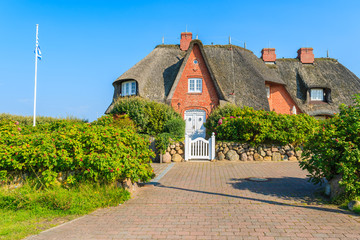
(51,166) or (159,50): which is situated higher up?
(159,50)

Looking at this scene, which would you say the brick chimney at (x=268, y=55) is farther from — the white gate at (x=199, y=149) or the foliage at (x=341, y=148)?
the foliage at (x=341, y=148)

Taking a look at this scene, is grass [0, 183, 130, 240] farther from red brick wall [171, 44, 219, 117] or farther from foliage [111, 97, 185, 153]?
red brick wall [171, 44, 219, 117]

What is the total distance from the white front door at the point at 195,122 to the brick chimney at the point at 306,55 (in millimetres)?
15593

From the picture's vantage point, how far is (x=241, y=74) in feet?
80.7

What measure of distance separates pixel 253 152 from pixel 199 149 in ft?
9.98

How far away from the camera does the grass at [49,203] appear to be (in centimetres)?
540

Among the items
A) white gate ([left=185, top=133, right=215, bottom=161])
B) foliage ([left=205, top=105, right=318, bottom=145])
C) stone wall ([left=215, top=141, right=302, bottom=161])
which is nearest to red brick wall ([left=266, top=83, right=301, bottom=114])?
foliage ([left=205, top=105, right=318, bottom=145])

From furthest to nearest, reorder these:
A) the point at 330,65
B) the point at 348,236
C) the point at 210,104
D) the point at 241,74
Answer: the point at 330,65, the point at 241,74, the point at 210,104, the point at 348,236

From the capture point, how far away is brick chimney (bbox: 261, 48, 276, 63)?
30812 mm

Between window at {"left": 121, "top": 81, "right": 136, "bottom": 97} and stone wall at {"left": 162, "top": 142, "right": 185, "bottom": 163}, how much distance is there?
31.7ft

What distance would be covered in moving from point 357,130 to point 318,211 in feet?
7.17

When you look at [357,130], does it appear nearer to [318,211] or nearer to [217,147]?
[318,211]

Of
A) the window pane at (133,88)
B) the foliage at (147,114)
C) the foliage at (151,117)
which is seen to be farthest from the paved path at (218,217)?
the window pane at (133,88)

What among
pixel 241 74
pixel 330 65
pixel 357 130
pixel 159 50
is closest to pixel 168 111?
pixel 241 74
